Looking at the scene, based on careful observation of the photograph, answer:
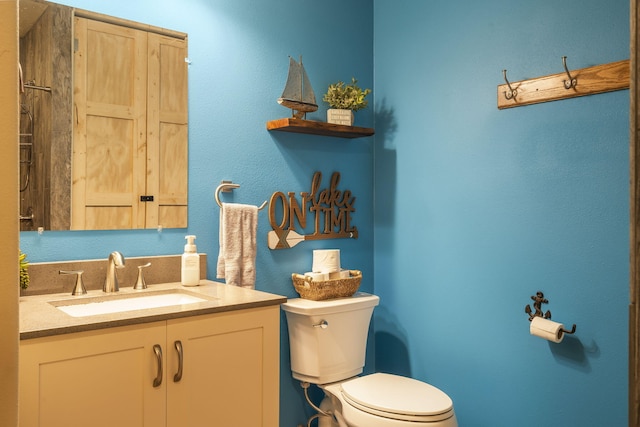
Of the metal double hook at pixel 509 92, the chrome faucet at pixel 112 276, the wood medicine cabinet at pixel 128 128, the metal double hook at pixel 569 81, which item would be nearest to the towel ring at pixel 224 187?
the wood medicine cabinet at pixel 128 128

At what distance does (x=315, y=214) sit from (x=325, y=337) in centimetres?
62

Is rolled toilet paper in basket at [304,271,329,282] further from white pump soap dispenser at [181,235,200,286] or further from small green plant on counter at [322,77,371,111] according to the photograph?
small green plant on counter at [322,77,371,111]

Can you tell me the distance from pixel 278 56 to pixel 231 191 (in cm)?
69

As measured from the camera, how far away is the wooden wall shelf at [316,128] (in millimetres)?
2342

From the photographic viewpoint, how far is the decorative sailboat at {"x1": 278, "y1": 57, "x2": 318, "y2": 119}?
234 cm

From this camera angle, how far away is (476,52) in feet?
7.82

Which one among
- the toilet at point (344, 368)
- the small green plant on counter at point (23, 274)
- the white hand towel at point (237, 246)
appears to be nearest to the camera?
the small green plant on counter at point (23, 274)

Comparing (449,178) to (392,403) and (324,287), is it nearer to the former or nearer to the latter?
(324,287)

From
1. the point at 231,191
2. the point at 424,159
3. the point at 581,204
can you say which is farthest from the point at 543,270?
the point at 231,191

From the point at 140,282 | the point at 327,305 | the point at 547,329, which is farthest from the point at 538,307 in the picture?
the point at 140,282

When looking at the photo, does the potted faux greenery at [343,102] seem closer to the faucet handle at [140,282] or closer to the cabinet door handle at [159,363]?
the faucet handle at [140,282]

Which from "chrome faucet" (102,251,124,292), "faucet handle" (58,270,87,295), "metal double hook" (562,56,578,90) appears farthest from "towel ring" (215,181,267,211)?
"metal double hook" (562,56,578,90)

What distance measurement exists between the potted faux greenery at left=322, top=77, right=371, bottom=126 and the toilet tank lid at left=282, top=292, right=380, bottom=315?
844 millimetres

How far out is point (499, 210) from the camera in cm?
230
